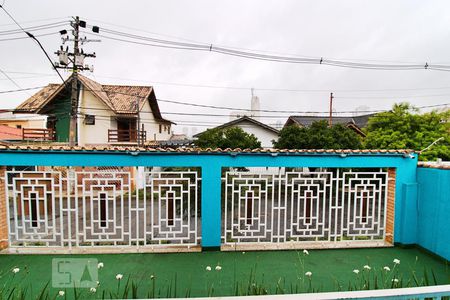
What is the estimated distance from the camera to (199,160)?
3.70 metres

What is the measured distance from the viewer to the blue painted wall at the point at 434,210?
339 cm

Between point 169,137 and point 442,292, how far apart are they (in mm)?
21918

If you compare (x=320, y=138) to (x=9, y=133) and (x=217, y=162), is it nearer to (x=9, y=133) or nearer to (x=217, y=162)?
(x=217, y=162)

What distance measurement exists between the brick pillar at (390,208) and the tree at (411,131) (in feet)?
19.0

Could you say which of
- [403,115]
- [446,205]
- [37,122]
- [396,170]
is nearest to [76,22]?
[396,170]

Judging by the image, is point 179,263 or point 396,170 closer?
point 179,263

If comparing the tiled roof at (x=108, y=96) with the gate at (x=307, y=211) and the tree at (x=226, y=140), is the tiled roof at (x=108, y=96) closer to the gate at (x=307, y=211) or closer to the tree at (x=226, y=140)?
the tree at (x=226, y=140)

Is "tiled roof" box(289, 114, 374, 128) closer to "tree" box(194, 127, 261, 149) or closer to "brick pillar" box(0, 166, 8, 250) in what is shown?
"tree" box(194, 127, 261, 149)

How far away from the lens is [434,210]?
358cm

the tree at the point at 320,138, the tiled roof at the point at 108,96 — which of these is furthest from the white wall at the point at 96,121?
the tree at the point at 320,138

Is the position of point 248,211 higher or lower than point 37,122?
lower

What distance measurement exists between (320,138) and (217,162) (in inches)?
290

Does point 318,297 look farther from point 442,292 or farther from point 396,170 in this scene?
point 396,170

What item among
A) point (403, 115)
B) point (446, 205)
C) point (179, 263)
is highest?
point (403, 115)
